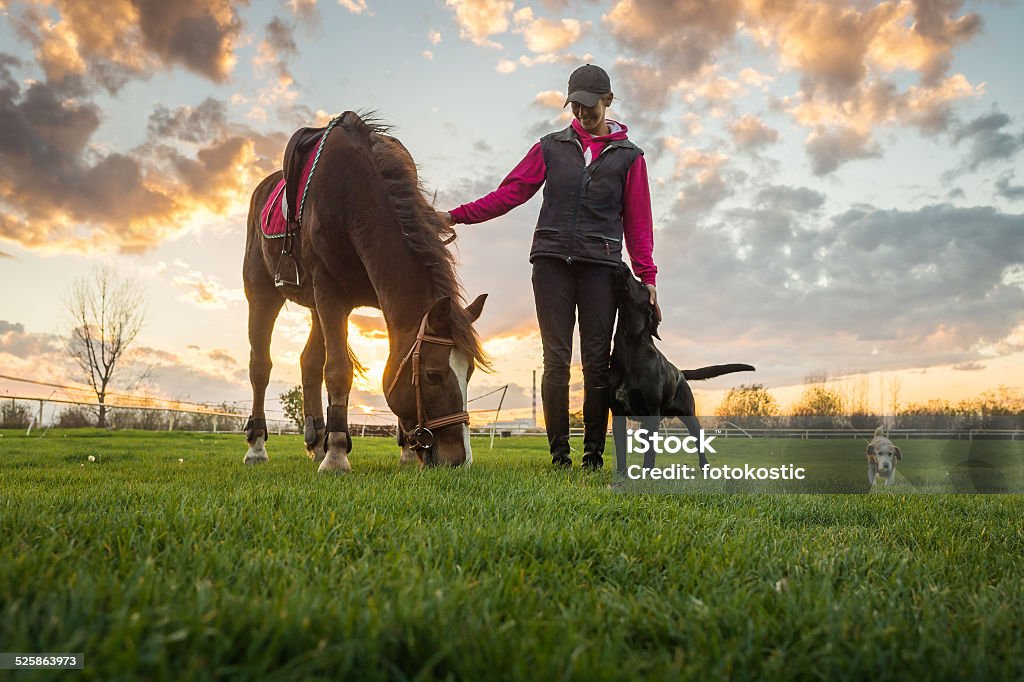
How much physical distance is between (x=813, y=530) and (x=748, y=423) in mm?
2600

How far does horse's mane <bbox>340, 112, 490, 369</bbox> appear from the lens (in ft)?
14.8

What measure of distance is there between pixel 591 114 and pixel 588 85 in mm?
218

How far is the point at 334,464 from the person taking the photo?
15.8 ft

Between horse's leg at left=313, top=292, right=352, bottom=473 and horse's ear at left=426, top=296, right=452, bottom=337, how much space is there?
3.72 feet

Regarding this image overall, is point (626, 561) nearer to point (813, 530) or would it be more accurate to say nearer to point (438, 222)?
point (813, 530)

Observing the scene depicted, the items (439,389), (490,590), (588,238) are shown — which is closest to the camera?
(490,590)

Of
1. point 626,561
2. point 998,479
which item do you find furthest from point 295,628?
point 998,479

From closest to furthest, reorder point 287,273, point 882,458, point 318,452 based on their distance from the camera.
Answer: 1. point 882,458
2. point 287,273
3. point 318,452

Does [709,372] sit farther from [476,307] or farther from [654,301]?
[476,307]

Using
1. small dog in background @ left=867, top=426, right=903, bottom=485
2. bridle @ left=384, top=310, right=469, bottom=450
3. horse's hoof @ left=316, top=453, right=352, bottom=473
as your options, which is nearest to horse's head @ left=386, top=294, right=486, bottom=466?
bridle @ left=384, top=310, right=469, bottom=450

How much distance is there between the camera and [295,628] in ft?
3.80

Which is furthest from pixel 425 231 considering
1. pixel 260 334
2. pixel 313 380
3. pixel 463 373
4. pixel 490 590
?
pixel 490 590

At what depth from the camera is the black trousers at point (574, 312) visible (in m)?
4.93

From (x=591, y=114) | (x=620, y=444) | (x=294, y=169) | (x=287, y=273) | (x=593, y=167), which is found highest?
(x=591, y=114)
